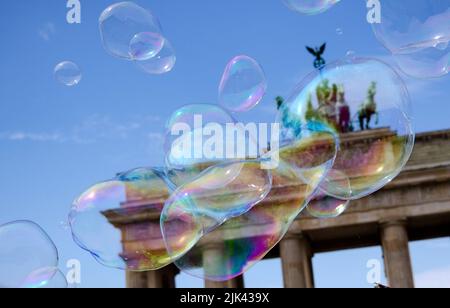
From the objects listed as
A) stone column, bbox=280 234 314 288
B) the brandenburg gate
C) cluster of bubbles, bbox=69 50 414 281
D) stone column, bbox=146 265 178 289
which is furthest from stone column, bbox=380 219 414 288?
cluster of bubbles, bbox=69 50 414 281

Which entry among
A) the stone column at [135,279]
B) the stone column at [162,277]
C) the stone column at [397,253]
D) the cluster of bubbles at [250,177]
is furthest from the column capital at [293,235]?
the cluster of bubbles at [250,177]

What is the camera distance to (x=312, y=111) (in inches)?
539

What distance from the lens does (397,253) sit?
4547 centimetres

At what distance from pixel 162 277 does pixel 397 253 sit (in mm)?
15126

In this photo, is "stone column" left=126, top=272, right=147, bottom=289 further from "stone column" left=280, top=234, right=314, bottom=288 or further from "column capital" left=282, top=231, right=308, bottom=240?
"column capital" left=282, top=231, right=308, bottom=240

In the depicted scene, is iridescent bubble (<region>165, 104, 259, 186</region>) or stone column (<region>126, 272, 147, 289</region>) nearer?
iridescent bubble (<region>165, 104, 259, 186</region>)

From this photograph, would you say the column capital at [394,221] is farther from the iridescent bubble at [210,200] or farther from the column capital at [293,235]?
the iridescent bubble at [210,200]

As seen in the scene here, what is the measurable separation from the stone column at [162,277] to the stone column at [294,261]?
833cm

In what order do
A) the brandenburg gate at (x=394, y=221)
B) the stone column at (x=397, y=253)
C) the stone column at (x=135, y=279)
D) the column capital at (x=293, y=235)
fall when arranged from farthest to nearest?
the stone column at (x=135, y=279)
the column capital at (x=293, y=235)
the brandenburg gate at (x=394, y=221)
the stone column at (x=397, y=253)

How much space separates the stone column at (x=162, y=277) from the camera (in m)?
50.6

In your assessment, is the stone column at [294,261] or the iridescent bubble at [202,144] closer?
the iridescent bubble at [202,144]

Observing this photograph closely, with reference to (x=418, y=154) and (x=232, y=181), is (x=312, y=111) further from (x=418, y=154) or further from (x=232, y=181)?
(x=418, y=154)

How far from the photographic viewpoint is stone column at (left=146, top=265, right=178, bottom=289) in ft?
166

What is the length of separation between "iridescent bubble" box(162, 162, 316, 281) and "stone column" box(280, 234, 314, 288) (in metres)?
30.9
